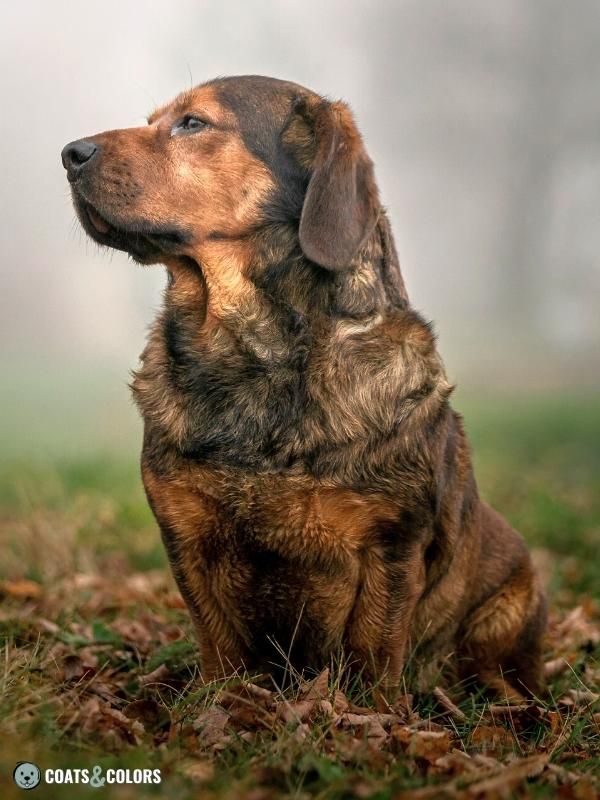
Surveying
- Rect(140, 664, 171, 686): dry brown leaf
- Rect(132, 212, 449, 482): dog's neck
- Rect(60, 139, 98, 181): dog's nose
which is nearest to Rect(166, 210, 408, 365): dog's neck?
Rect(132, 212, 449, 482): dog's neck

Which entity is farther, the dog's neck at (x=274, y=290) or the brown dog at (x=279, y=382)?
the dog's neck at (x=274, y=290)

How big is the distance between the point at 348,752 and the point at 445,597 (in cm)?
135

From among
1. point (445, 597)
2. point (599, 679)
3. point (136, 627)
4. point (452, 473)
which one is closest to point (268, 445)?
point (452, 473)

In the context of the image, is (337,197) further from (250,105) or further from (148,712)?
(148,712)

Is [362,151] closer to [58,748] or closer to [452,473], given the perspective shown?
[452,473]

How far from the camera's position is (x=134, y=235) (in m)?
4.04

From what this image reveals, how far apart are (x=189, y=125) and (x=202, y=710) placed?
2.27m

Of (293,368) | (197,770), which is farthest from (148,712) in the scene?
(293,368)

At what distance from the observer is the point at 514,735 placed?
371 cm

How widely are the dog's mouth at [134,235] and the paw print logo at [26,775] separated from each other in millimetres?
2056

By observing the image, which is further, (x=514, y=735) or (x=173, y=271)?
(x=173, y=271)

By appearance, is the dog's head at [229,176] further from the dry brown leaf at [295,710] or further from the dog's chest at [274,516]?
the dry brown leaf at [295,710]

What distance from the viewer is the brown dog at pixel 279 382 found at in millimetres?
3824

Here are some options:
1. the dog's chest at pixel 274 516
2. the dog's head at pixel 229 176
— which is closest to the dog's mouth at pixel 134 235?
the dog's head at pixel 229 176
